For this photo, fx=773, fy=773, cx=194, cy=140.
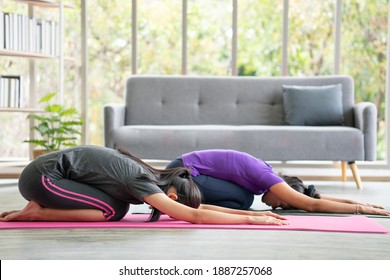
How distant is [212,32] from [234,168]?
364cm

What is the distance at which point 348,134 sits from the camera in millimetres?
5625

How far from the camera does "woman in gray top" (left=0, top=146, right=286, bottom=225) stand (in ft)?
11.0

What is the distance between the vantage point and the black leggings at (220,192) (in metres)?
3.85

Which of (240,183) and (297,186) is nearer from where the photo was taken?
(240,183)

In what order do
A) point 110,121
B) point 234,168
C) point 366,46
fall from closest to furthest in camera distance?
point 234,168 → point 110,121 → point 366,46

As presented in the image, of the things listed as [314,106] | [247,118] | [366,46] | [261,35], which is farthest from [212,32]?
[314,106]

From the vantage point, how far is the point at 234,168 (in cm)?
385

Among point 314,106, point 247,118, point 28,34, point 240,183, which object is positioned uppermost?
point 28,34

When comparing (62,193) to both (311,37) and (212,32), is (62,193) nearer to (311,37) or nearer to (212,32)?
(212,32)

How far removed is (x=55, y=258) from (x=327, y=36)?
199 inches

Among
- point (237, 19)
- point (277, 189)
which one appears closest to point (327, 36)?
point (237, 19)

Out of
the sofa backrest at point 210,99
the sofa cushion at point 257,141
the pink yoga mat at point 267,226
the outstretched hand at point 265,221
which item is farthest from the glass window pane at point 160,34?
the outstretched hand at point 265,221

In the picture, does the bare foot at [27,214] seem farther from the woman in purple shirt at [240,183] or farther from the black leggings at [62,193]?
the woman in purple shirt at [240,183]

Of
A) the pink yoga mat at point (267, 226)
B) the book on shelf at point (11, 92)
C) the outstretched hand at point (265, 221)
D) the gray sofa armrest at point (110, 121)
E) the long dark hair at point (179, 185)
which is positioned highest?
the book on shelf at point (11, 92)
